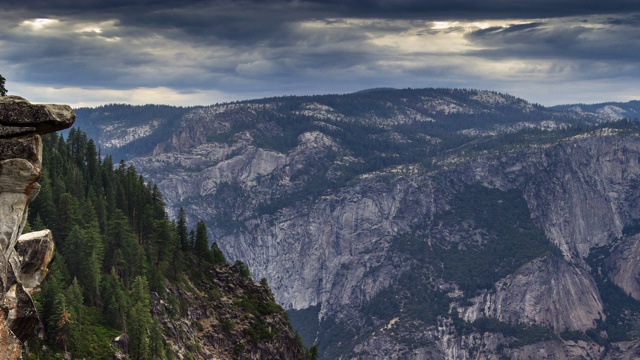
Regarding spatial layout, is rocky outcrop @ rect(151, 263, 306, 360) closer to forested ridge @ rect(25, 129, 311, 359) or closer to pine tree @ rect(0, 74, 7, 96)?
forested ridge @ rect(25, 129, 311, 359)

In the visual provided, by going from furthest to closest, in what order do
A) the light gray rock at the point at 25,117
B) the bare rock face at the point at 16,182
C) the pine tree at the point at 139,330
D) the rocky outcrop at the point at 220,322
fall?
the rocky outcrop at the point at 220,322 < the pine tree at the point at 139,330 < the light gray rock at the point at 25,117 < the bare rock face at the point at 16,182

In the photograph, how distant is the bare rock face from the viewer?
45169mm

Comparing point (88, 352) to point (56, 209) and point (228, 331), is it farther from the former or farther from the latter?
point (228, 331)

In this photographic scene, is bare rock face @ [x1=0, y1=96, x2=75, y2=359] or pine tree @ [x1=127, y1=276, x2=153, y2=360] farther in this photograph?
pine tree @ [x1=127, y1=276, x2=153, y2=360]

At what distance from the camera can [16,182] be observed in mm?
46656

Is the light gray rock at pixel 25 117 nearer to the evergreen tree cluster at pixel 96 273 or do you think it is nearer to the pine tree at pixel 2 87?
the evergreen tree cluster at pixel 96 273

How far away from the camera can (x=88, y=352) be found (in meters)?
112

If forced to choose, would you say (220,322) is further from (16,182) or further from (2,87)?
(16,182)

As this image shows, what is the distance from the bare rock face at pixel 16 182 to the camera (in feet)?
148

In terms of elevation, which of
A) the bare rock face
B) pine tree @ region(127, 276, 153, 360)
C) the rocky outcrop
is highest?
the bare rock face

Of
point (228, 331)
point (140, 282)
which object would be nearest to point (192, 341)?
point (228, 331)

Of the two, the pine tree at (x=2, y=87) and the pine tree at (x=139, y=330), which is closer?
the pine tree at (x=139, y=330)

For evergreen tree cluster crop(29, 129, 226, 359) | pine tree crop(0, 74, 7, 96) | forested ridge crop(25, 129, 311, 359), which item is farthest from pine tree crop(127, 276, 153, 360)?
pine tree crop(0, 74, 7, 96)

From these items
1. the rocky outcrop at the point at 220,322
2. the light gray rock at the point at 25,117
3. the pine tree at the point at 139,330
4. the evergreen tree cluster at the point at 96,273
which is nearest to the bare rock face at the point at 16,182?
the light gray rock at the point at 25,117
